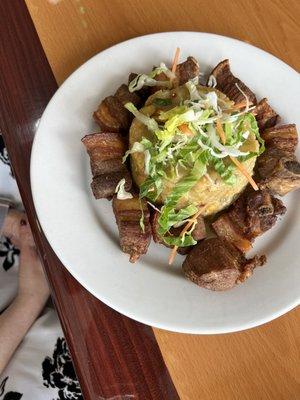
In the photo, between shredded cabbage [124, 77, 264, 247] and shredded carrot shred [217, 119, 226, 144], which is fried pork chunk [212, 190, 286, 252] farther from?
shredded carrot shred [217, 119, 226, 144]

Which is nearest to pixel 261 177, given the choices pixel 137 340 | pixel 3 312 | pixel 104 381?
pixel 137 340

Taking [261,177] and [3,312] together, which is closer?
[261,177]

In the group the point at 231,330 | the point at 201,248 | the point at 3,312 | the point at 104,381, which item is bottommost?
the point at 3,312

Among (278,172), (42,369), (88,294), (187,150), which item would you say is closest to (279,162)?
(278,172)

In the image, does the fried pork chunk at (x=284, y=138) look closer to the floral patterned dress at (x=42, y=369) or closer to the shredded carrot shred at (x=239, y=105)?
the shredded carrot shred at (x=239, y=105)

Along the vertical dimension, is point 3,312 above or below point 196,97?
below

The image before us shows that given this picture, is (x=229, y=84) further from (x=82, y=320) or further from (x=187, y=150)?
(x=82, y=320)

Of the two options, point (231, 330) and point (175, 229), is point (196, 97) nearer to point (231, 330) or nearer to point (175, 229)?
point (175, 229)
